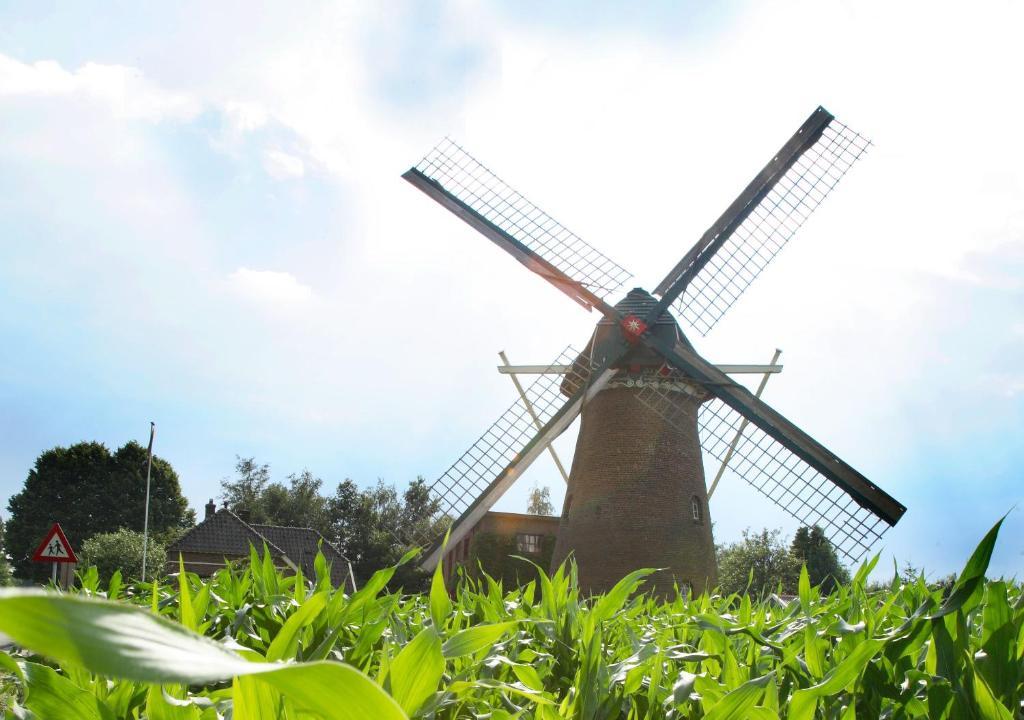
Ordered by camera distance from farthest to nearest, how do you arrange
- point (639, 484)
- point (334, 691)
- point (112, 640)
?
point (639, 484)
point (334, 691)
point (112, 640)

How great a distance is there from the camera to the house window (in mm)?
19703

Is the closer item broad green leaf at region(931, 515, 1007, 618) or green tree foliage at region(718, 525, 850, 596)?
broad green leaf at region(931, 515, 1007, 618)

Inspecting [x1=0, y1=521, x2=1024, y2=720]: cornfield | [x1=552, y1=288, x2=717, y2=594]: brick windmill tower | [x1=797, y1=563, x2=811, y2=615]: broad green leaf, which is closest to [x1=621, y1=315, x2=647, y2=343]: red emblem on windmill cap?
[x1=552, y1=288, x2=717, y2=594]: brick windmill tower

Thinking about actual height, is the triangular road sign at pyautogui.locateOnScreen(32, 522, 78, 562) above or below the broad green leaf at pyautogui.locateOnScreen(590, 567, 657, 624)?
below

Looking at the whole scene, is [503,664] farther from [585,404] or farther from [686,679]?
[585,404]

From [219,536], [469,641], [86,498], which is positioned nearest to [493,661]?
[469,641]

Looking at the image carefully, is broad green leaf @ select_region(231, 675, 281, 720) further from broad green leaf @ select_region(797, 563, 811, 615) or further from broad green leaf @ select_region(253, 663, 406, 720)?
broad green leaf @ select_region(797, 563, 811, 615)

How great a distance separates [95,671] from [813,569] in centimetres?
4727

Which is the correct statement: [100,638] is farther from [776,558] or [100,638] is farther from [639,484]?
[776,558]

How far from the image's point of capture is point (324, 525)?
188 feet

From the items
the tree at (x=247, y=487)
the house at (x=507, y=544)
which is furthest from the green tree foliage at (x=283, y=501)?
the house at (x=507, y=544)

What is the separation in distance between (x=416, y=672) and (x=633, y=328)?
14837mm

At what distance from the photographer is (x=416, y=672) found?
1.10 m

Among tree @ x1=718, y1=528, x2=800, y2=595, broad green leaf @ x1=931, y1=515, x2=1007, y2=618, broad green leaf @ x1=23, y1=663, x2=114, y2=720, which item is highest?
tree @ x1=718, y1=528, x2=800, y2=595
